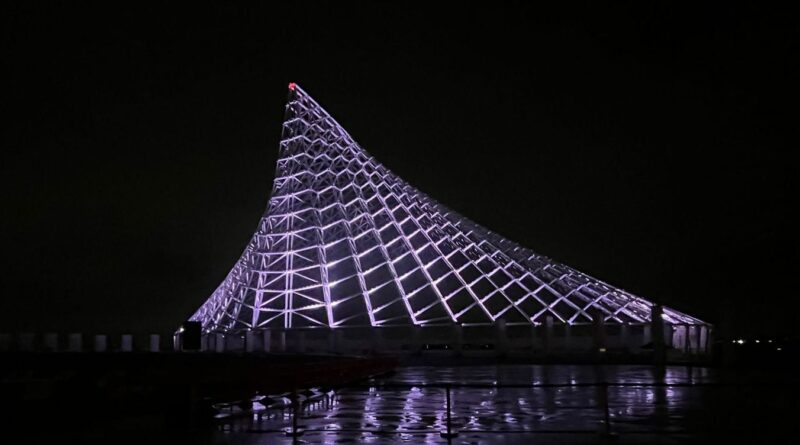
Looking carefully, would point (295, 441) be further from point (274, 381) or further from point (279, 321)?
point (279, 321)

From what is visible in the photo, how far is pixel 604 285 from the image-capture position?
4975cm

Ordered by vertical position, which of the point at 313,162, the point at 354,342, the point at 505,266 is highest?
the point at 313,162

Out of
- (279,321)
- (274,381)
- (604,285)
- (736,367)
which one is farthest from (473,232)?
(274,381)

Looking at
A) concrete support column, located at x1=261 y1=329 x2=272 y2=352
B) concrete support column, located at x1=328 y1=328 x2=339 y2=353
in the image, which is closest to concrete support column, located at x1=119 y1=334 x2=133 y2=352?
concrete support column, located at x1=261 y1=329 x2=272 y2=352

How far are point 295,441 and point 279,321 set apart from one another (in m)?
43.0

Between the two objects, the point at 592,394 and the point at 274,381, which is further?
the point at 592,394

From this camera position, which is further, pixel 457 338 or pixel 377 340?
pixel 377 340

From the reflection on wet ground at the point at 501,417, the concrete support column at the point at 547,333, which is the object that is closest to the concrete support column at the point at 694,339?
the concrete support column at the point at 547,333

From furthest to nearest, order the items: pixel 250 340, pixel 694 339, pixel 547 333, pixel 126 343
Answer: pixel 126 343 < pixel 694 339 < pixel 250 340 < pixel 547 333

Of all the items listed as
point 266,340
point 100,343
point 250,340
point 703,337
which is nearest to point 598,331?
point 703,337

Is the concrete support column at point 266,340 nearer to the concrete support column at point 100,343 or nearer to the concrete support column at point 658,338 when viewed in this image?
the concrete support column at point 100,343

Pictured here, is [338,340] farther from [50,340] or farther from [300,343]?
[50,340]

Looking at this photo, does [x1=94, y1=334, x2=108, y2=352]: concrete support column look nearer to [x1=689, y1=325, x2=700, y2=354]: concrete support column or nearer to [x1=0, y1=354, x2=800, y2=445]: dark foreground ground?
[x1=689, y1=325, x2=700, y2=354]: concrete support column

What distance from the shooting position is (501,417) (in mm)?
13758
